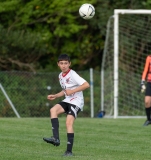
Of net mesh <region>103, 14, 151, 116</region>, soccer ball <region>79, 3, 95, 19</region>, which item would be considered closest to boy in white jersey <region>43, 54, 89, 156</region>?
soccer ball <region>79, 3, 95, 19</region>

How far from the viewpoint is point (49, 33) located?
78.7ft

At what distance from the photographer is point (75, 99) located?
9.84 metres

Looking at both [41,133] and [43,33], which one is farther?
[43,33]

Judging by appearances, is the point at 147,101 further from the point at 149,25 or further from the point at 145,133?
the point at 149,25

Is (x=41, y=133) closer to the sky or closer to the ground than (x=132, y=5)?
closer to the ground

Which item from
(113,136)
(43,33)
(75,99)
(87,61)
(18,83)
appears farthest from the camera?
(87,61)

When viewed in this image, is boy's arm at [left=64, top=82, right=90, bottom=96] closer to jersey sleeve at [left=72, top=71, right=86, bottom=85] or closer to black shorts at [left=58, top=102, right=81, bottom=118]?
jersey sleeve at [left=72, top=71, right=86, bottom=85]

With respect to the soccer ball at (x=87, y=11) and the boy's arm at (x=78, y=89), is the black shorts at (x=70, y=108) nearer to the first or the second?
the boy's arm at (x=78, y=89)

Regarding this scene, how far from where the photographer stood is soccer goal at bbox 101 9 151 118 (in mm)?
21203

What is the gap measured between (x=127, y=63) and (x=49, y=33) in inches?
127

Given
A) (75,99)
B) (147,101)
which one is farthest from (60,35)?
(75,99)

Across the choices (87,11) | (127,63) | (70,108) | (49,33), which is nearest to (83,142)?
(70,108)

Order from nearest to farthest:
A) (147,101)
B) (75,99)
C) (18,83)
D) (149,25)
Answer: (75,99) < (147,101) < (18,83) < (149,25)

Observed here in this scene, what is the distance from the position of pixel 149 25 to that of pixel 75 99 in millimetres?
13041
